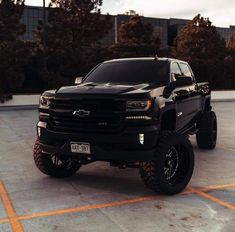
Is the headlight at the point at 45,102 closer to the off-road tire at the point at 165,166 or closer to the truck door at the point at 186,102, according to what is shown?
the off-road tire at the point at 165,166

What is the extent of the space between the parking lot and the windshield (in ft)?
5.43

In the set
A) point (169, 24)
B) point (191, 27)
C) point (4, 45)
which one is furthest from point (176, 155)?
point (169, 24)

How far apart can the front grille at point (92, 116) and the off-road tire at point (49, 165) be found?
2.82 ft

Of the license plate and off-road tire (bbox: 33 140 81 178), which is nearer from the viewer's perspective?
the license plate

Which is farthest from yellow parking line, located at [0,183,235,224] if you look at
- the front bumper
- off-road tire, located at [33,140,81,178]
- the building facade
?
the building facade

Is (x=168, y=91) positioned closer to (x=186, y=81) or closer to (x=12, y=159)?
(x=186, y=81)

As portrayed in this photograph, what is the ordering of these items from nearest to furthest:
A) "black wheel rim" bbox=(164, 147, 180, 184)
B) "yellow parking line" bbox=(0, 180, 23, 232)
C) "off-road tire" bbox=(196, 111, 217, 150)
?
"yellow parking line" bbox=(0, 180, 23, 232)
"black wheel rim" bbox=(164, 147, 180, 184)
"off-road tire" bbox=(196, 111, 217, 150)

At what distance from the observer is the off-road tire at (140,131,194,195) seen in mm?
5262

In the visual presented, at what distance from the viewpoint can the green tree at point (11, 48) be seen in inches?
846

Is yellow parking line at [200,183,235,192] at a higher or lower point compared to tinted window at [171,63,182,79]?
lower

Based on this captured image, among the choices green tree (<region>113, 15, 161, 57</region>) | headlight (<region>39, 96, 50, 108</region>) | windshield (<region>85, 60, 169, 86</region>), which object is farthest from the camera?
green tree (<region>113, 15, 161, 57</region>)

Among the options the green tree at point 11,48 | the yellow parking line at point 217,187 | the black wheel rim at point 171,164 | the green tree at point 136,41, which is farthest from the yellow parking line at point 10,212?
the green tree at point 136,41

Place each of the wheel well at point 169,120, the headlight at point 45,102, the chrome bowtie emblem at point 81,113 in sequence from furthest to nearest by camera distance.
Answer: the wheel well at point 169,120, the headlight at point 45,102, the chrome bowtie emblem at point 81,113

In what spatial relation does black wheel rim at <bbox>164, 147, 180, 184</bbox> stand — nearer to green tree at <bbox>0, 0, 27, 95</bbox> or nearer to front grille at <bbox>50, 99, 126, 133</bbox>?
front grille at <bbox>50, 99, 126, 133</bbox>
